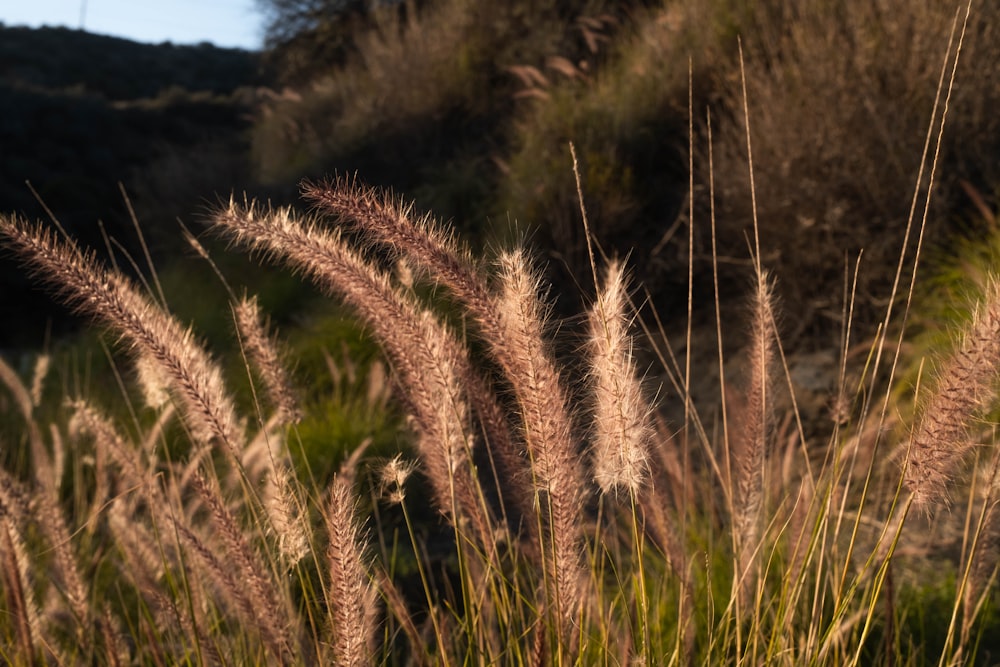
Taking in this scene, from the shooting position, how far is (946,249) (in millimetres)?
4707

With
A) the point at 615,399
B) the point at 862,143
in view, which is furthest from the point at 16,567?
the point at 862,143

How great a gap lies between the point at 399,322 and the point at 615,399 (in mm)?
328

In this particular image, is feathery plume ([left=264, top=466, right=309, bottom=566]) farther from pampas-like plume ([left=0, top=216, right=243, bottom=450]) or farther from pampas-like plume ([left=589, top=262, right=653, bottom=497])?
pampas-like plume ([left=589, top=262, right=653, bottom=497])

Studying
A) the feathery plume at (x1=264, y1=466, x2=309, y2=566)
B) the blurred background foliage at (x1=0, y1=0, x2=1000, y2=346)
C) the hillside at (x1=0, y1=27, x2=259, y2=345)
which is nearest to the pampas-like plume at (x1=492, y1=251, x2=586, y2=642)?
the blurred background foliage at (x1=0, y1=0, x2=1000, y2=346)

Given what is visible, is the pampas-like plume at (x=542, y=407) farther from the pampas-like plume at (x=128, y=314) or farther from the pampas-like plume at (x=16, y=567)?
the pampas-like plume at (x=16, y=567)

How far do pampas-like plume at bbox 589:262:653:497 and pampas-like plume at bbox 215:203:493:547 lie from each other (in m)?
0.22

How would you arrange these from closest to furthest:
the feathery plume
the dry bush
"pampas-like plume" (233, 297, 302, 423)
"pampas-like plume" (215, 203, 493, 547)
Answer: "pampas-like plume" (215, 203, 493, 547) < the feathery plume < "pampas-like plume" (233, 297, 302, 423) < the dry bush

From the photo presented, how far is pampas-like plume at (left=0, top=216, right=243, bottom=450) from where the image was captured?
1.26 meters

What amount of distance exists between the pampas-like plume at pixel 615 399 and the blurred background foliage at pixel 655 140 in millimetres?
173

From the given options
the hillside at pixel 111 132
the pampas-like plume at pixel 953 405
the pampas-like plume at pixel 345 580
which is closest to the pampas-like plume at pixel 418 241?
the pampas-like plume at pixel 345 580

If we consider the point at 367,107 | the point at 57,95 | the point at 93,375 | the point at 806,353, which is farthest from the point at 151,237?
the point at 57,95

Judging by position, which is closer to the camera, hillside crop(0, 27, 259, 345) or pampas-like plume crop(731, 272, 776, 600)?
pampas-like plume crop(731, 272, 776, 600)

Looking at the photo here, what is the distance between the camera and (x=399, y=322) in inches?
50.9

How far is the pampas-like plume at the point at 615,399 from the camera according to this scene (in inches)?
46.0
